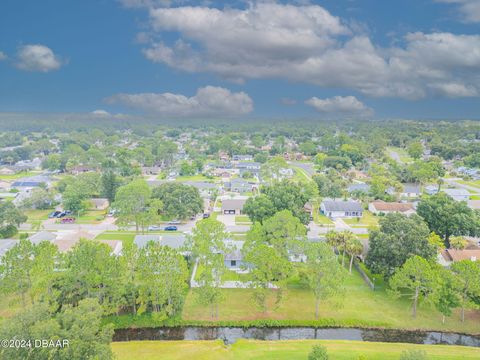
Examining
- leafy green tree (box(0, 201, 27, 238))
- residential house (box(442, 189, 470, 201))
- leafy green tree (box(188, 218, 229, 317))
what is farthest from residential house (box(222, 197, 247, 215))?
residential house (box(442, 189, 470, 201))

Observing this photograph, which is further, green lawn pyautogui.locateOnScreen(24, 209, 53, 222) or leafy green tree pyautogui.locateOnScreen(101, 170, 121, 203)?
leafy green tree pyautogui.locateOnScreen(101, 170, 121, 203)

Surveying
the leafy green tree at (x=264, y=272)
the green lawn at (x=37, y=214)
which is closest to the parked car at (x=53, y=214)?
the green lawn at (x=37, y=214)

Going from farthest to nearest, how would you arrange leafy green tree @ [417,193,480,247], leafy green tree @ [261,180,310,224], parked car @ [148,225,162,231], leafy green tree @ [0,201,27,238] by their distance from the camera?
parked car @ [148,225,162,231], leafy green tree @ [0,201,27,238], leafy green tree @ [261,180,310,224], leafy green tree @ [417,193,480,247]

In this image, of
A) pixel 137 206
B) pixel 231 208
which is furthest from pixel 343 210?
pixel 137 206

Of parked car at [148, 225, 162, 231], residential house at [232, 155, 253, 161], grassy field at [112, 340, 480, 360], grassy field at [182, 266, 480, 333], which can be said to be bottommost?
grassy field at [112, 340, 480, 360]

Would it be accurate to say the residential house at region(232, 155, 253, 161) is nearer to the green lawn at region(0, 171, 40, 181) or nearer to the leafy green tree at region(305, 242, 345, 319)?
the green lawn at region(0, 171, 40, 181)

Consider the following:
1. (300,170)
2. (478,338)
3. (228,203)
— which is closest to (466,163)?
(300,170)

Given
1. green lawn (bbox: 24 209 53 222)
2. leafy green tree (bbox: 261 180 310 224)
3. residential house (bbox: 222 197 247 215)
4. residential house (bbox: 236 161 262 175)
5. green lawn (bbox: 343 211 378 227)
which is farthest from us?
residential house (bbox: 236 161 262 175)
